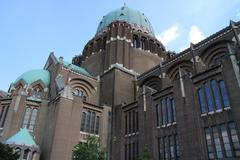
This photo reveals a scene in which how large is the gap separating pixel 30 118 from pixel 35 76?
7791 mm

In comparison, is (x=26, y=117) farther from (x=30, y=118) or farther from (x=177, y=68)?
(x=177, y=68)

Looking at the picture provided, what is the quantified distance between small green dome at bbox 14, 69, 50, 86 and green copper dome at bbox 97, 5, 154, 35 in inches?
831

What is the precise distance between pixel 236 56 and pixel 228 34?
6.75 m

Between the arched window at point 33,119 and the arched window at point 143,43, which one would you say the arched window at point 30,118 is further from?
the arched window at point 143,43

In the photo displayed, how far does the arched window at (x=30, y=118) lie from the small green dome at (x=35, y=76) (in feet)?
17.5

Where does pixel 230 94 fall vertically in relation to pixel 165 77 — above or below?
below

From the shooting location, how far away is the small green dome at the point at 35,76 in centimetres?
3482

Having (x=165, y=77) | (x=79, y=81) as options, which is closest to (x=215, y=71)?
(x=165, y=77)

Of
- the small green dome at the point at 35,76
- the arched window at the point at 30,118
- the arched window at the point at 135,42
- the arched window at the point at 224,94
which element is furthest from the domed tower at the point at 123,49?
the arched window at the point at 224,94

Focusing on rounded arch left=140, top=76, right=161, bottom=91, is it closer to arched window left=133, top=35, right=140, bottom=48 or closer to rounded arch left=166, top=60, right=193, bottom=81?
rounded arch left=166, top=60, right=193, bottom=81

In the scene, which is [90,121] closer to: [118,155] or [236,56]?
[118,155]

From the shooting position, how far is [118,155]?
2948 cm

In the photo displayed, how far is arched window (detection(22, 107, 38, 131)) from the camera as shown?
29.7 metres

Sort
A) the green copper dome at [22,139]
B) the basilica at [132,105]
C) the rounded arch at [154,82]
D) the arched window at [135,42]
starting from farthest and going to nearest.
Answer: the arched window at [135,42] → the rounded arch at [154,82] → the green copper dome at [22,139] → the basilica at [132,105]
